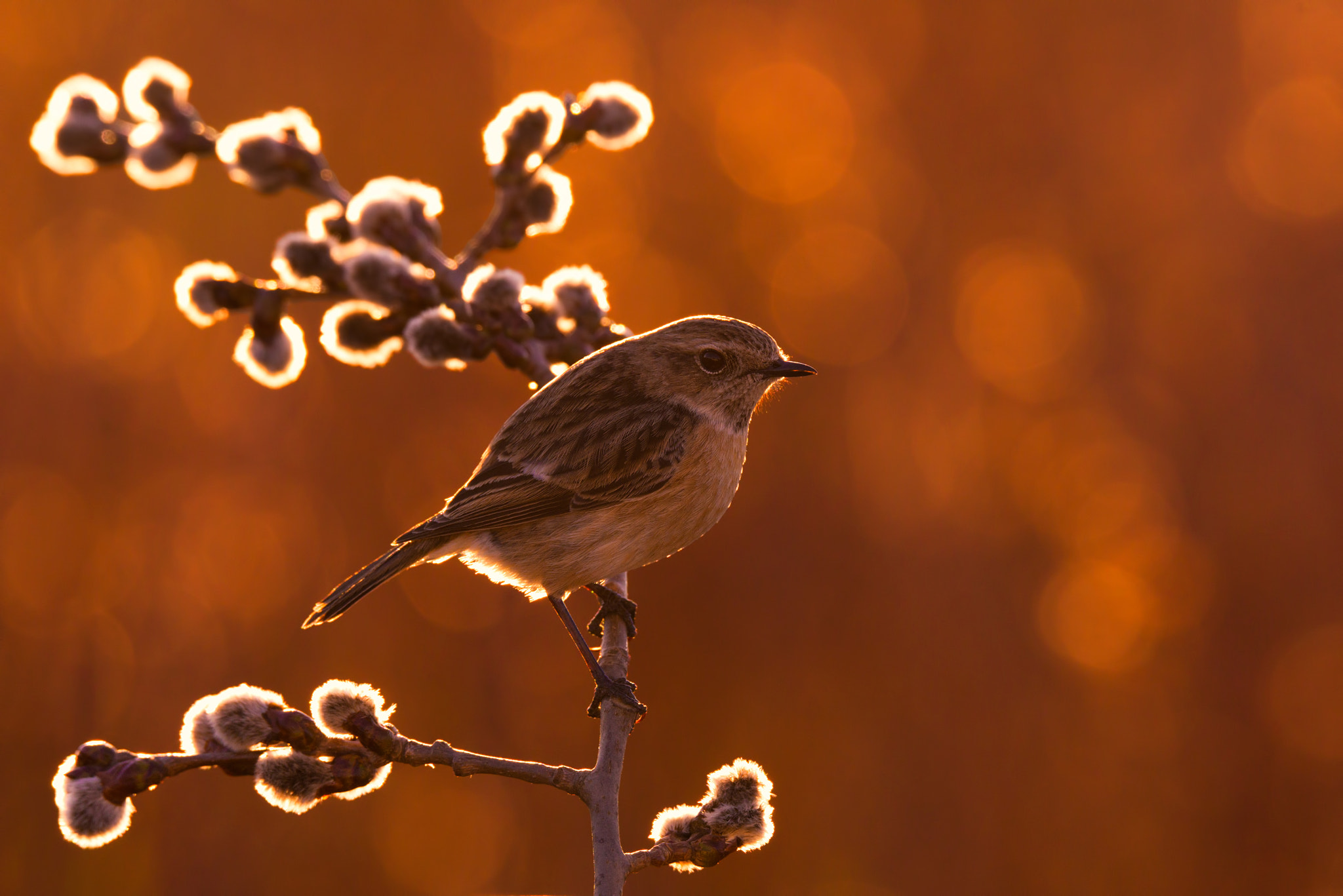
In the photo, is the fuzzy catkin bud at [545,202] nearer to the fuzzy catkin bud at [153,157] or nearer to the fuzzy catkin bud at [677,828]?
the fuzzy catkin bud at [153,157]

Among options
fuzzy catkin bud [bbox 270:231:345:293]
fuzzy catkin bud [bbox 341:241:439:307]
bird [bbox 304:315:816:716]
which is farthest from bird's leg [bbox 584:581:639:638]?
fuzzy catkin bud [bbox 270:231:345:293]

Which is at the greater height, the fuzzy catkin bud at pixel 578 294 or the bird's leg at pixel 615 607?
the fuzzy catkin bud at pixel 578 294

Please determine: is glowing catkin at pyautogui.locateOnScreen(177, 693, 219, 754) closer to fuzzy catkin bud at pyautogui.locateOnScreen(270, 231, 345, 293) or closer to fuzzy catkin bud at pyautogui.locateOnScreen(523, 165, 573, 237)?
fuzzy catkin bud at pyautogui.locateOnScreen(270, 231, 345, 293)

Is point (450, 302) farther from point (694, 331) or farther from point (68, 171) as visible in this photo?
point (68, 171)

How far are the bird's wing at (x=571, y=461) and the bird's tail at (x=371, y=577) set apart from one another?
111 mm

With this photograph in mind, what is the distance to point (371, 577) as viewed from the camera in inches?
154

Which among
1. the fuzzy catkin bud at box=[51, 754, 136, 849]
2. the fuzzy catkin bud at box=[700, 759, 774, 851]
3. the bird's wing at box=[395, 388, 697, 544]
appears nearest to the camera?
the fuzzy catkin bud at box=[51, 754, 136, 849]

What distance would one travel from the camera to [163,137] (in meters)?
4.00

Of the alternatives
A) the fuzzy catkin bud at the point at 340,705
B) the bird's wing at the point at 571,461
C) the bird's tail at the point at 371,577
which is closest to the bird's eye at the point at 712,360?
the bird's wing at the point at 571,461

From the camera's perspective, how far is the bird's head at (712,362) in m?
4.49

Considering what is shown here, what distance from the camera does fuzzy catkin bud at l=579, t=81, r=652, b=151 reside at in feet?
13.5

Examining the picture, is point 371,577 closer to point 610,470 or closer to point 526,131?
point 610,470

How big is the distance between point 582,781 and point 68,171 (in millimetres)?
3025

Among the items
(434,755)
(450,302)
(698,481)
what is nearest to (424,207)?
(450,302)
